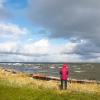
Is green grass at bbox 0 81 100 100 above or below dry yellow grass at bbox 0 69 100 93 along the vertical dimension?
below

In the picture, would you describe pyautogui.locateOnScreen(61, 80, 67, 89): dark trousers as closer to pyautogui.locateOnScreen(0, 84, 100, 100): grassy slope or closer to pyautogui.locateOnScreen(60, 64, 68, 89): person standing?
pyautogui.locateOnScreen(60, 64, 68, 89): person standing

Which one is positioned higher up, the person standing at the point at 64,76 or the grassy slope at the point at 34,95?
the person standing at the point at 64,76

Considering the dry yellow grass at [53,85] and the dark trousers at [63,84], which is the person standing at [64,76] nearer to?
the dark trousers at [63,84]

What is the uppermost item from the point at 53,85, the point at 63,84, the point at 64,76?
the point at 64,76

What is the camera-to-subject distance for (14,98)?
22.8 metres

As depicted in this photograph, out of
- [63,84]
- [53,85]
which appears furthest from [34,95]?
[53,85]

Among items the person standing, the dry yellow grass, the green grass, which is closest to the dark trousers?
the person standing

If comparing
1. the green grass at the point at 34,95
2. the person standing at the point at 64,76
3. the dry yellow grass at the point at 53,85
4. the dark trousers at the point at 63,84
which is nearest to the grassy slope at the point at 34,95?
the green grass at the point at 34,95

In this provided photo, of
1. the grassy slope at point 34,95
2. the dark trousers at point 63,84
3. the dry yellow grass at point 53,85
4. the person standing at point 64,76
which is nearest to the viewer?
the grassy slope at point 34,95

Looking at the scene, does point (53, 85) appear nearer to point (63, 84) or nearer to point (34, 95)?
point (63, 84)

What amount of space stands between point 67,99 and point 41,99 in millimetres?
1579

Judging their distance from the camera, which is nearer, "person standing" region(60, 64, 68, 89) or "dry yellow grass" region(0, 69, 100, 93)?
"person standing" region(60, 64, 68, 89)

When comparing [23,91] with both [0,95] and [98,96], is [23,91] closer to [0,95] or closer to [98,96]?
[0,95]

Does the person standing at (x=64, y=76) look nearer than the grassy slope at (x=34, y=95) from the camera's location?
No
